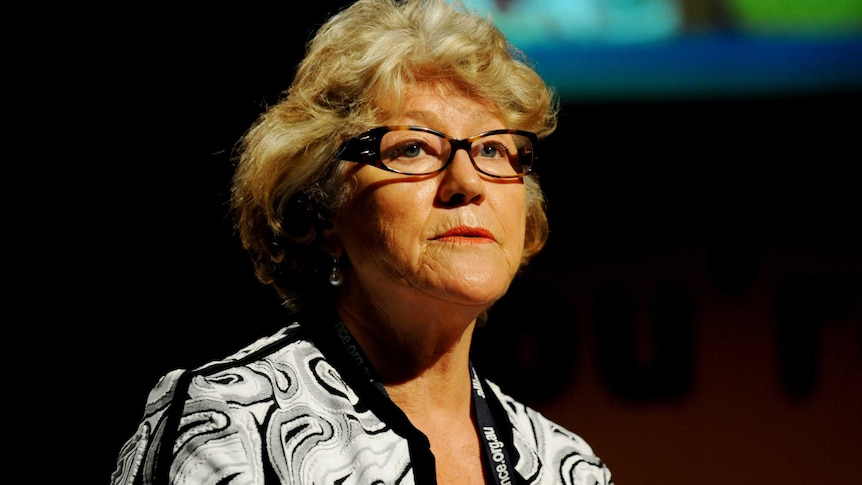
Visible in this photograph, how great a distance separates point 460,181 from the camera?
1495 mm

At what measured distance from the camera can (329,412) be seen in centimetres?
144

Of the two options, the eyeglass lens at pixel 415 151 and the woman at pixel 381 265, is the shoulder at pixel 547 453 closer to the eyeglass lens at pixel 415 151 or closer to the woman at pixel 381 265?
the woman at pixel 381 265

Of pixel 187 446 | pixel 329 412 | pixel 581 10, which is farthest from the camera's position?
pixel 581 10

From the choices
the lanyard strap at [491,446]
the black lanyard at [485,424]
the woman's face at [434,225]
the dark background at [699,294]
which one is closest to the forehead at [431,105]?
the woman's face at [434,225]

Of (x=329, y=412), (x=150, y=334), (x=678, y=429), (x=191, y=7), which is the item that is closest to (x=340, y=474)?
(x=329, y=412)

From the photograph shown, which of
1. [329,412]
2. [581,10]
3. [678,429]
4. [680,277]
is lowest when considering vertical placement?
[678,429]

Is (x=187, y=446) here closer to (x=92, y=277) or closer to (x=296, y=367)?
(x=296, y=367)

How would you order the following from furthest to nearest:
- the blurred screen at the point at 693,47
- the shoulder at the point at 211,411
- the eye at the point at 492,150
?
the blurred screen at the point at 693,47 < the eye at the point at 492,150 < the shoulder at the point at 211,411

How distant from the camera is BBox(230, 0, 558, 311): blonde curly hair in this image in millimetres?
1570

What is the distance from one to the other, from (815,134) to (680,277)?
0.59 metres

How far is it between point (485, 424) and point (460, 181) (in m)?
0.47

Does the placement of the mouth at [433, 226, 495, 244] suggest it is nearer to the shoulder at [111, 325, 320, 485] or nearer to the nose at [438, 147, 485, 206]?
the nose at [438, 147, 485, 206]

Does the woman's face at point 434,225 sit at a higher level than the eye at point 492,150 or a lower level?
lower

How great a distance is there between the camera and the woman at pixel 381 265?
138cm
